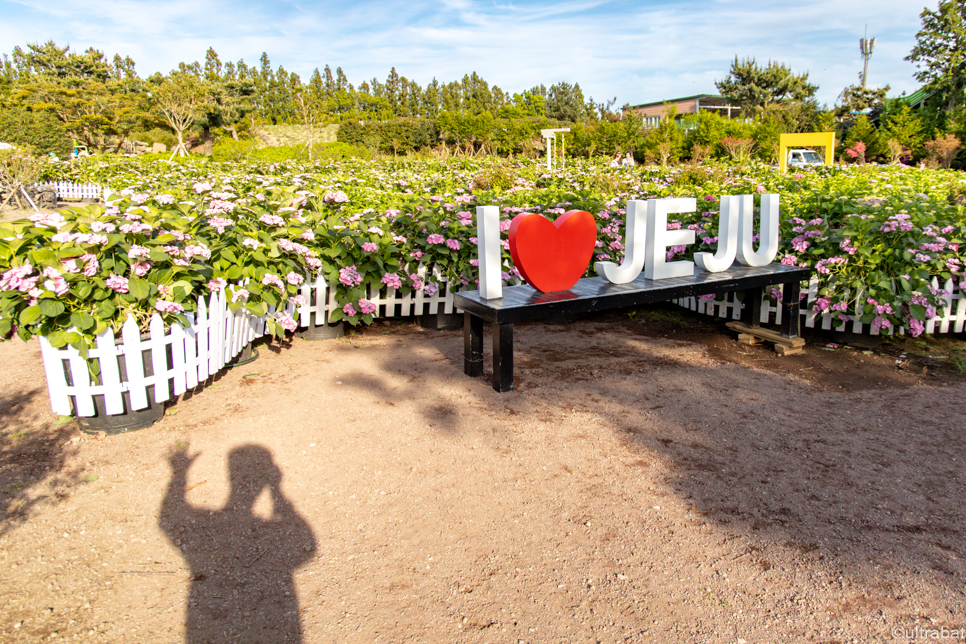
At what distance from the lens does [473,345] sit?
14.5 ft

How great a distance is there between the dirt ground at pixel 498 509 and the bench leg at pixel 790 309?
1.63ft

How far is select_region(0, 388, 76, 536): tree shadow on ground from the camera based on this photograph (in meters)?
2.81

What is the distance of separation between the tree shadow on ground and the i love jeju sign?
2519 millimetres

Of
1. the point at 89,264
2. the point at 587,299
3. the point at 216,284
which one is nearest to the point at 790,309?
the point at 587,299

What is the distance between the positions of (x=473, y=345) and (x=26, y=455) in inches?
103

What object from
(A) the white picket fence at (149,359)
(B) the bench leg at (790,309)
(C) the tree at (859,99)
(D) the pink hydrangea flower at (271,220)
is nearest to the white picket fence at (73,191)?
(D) the pink hydrangea flower at (271,220)

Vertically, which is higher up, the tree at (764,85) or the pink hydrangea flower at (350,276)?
the tree at (764,85)

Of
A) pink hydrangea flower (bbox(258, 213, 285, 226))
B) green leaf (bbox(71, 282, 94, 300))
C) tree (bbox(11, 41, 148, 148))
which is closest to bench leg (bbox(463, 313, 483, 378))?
pink hydrangea flower (bbox(258, 213, 285, 226))

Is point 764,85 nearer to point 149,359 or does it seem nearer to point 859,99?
point 859,99

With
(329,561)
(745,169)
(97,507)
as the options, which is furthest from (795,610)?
(745,169)

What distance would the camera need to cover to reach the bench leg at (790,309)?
4.89 meters

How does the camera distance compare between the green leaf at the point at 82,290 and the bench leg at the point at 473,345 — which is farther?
the bench leg at the point at 473,345

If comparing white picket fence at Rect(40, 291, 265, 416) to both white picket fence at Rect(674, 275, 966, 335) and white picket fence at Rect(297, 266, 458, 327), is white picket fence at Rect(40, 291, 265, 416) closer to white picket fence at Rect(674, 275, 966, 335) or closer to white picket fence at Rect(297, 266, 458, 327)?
white picket fence at Rect(297, 266, 458, 327)

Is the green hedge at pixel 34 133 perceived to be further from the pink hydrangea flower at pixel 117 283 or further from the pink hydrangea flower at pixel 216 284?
the pink hydrangea flower at pixel 117 283
